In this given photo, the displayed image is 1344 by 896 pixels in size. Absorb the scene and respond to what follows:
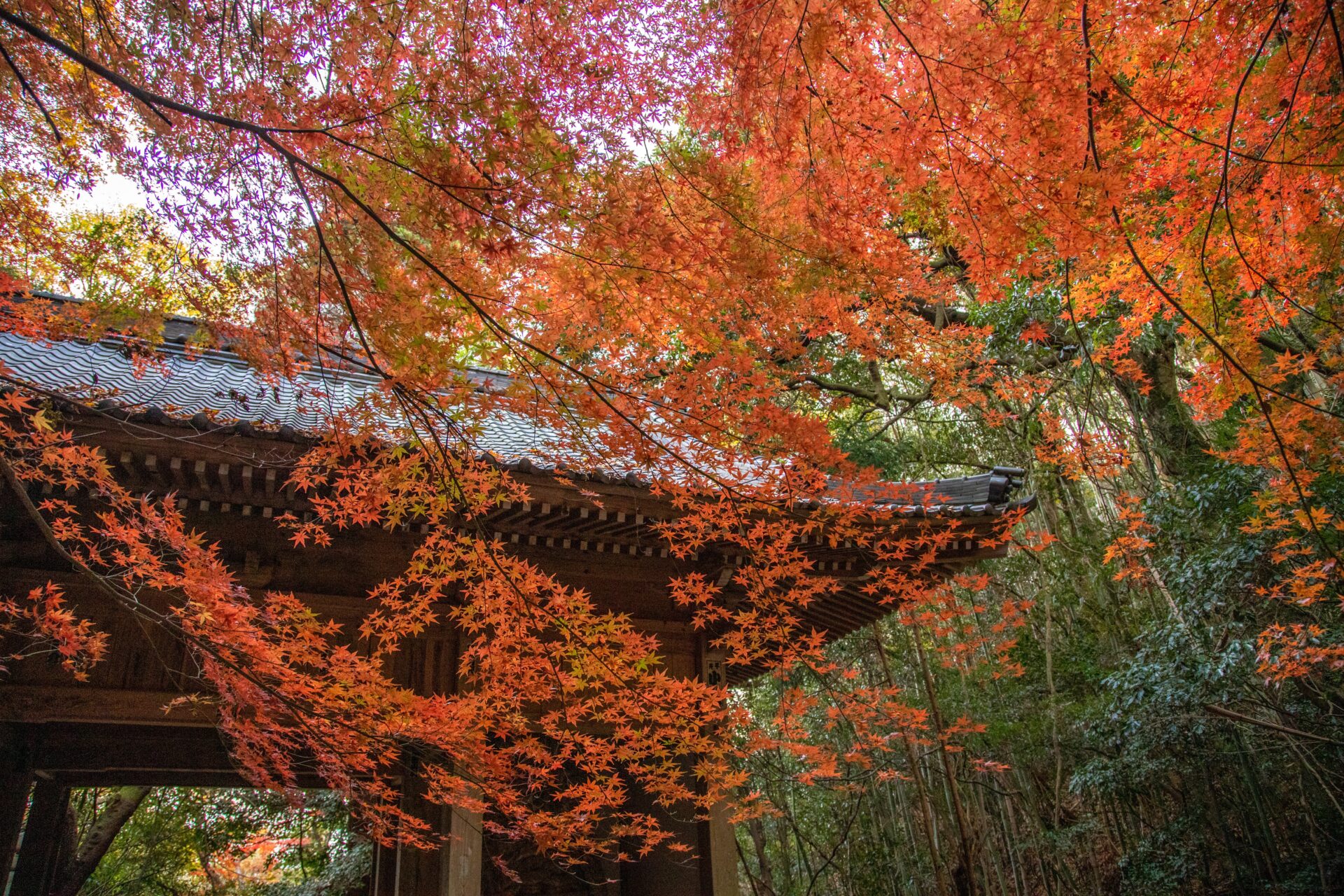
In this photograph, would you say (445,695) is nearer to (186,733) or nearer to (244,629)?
(244,629)

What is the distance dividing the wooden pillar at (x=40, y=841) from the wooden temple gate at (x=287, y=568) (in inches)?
47.9

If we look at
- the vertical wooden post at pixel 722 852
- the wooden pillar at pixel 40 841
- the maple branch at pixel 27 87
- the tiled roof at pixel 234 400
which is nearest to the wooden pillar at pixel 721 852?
the vertical wooden post at pixel 722 852

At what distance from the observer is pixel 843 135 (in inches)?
127

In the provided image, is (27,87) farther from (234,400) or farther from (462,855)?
(462,855)

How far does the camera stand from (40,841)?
6477mm

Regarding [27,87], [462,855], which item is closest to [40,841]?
[462,855]

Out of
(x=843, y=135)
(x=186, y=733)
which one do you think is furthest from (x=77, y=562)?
(x=186, y=733)

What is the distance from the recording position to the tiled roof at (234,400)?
11.4 feet

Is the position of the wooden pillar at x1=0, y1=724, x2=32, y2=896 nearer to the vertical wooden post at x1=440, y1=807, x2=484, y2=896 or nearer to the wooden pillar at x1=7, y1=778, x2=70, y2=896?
the wooden pillar at x1=7, y1=778, x2=70, y2=896

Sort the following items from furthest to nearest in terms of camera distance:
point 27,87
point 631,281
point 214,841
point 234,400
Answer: point 214,841 < point 234,400 < point 631,281 < point 27,87

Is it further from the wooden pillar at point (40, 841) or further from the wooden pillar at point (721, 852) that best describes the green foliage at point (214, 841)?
the wooden pillar at point (721, 852)

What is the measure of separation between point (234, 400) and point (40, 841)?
16.6 feet

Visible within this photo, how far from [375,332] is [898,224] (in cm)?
595

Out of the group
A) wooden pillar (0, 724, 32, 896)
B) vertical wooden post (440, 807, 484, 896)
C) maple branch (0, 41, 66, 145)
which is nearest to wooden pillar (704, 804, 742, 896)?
vertical wooden post (440, 807, 484, 896)
